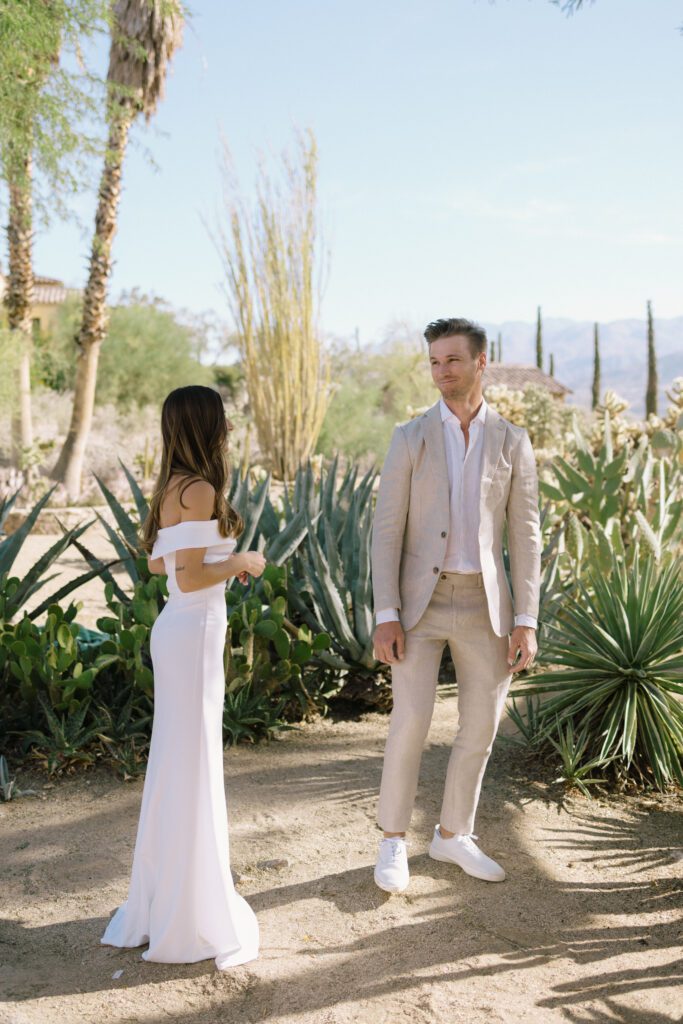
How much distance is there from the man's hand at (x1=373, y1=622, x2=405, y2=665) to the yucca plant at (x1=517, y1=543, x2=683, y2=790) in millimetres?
1274

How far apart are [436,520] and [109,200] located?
15274 mm

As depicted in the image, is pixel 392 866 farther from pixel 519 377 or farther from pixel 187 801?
pixel 519 377

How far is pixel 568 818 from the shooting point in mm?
3816

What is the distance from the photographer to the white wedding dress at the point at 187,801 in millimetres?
2658

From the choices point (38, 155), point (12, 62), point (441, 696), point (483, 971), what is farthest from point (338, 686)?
point (38, 155)

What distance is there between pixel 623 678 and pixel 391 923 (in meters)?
1.69

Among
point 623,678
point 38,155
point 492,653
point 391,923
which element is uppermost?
point 38,155

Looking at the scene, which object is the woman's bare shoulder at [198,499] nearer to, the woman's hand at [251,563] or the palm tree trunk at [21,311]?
the woman's hand at [251,563]

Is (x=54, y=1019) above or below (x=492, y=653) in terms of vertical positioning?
below

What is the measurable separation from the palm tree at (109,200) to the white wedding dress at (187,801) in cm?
1351

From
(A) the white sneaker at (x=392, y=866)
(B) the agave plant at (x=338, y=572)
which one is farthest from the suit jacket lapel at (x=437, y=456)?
(B) the agave plant at (x=338, y=572)

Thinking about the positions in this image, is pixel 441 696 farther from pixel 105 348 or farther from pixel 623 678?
pixel 105 348

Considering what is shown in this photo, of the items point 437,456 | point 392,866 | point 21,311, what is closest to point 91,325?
point 21,311

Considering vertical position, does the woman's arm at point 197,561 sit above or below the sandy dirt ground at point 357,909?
above
